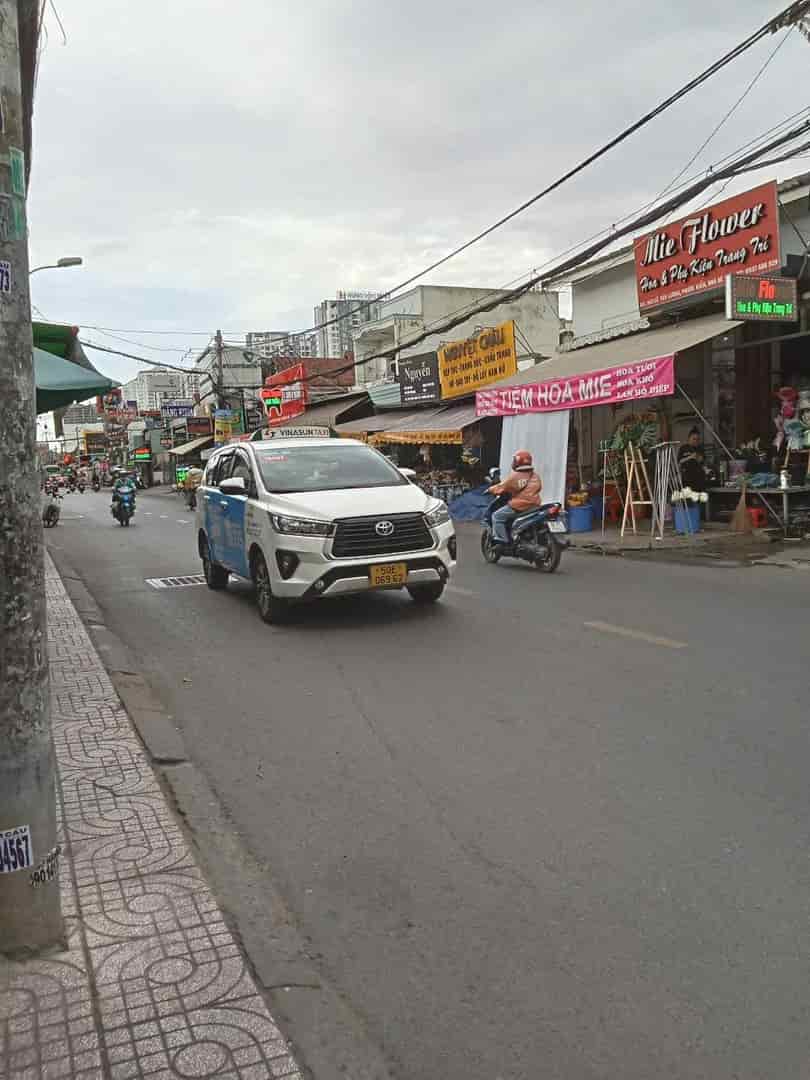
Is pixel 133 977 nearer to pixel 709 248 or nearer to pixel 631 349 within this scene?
pixel 709 248

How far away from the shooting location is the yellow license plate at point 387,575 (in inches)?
321

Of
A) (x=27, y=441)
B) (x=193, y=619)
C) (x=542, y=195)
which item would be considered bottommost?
(x=193, y=619)

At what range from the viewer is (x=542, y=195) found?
46.1 ft

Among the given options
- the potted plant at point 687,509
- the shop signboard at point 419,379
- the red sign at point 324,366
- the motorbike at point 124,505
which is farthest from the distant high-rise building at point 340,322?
the potted plant at point 687,509

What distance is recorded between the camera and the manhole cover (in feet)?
39.7

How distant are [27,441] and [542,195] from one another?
12.8 metres

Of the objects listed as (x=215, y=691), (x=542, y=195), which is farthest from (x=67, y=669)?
(x=542, y=195)

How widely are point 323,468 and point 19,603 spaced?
260 inches

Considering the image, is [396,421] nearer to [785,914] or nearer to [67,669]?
[67,669]

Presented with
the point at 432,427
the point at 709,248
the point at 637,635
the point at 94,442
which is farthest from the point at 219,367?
the point at 94,442

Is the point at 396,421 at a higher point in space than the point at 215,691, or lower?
higher

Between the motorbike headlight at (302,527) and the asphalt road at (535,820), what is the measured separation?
2.93 ft

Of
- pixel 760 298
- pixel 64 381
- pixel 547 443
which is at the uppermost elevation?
pixel 760 298

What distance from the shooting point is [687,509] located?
15.3m
